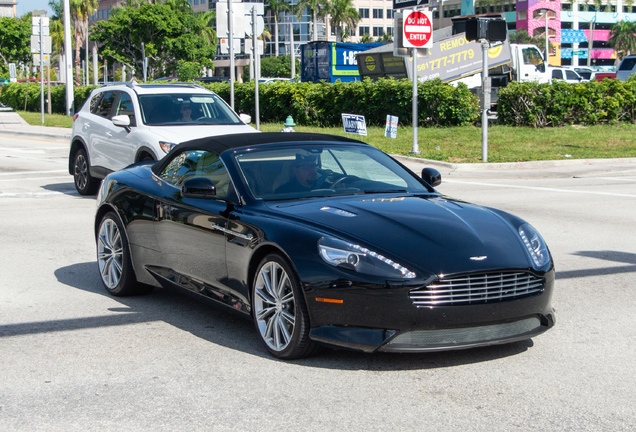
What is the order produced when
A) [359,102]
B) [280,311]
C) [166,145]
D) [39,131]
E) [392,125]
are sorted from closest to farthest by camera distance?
1. [280,311]
2. [166,145]
3. [392,125]
4. [359,102]
5. [39,131]

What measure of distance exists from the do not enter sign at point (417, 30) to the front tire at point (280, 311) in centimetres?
1549

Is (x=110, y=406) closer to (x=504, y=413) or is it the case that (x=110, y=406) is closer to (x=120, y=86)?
(x=504, y=413)

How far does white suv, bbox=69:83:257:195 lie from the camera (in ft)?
41.4

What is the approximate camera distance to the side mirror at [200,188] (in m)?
5.76

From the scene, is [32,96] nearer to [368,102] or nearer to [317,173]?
[368,102]

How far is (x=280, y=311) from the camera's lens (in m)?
5.14

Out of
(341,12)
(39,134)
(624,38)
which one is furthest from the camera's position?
(624,38)

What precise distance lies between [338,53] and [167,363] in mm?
40047

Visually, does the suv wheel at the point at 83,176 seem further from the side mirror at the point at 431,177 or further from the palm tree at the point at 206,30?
the palm tree at the point at 206,30

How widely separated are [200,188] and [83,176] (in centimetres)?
901

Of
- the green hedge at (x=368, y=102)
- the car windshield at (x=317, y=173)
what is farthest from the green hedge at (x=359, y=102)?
the car windshield at (x=317, y=173)

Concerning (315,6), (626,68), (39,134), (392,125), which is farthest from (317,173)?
(315,6)

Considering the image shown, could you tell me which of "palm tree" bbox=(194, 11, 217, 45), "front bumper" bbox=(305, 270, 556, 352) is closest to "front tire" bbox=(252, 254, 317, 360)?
"front bumper" bbox=(305, 270, 556, 352)

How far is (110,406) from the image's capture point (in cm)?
435
